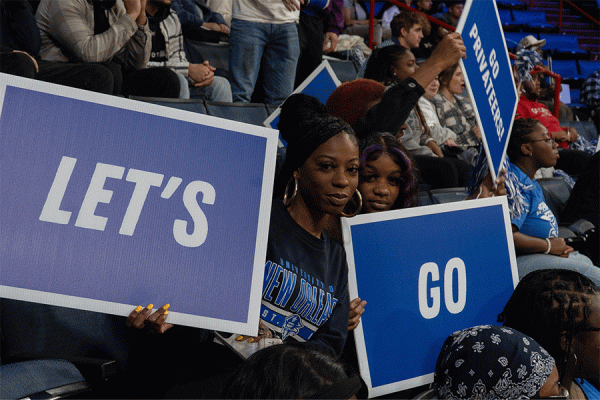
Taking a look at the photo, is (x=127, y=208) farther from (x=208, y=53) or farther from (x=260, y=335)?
(x=208, y=53)

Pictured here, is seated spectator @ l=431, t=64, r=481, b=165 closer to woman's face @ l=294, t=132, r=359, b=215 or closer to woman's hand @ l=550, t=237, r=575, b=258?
woman's hand @ l=550, t=237, r=575, b=258

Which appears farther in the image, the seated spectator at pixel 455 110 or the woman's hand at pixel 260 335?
the seated spectator at pixel 455 110

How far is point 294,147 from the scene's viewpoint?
1.79 metres

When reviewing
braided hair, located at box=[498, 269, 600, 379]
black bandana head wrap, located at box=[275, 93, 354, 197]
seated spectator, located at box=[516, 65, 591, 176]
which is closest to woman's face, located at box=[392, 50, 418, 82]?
seated spectator, located at box=[516, 65, 591, 176]

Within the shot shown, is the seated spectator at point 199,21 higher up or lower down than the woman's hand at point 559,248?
higher up

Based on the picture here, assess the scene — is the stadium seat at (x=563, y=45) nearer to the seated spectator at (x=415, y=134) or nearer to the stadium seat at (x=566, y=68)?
the stadium seat at (x=566, y=68)

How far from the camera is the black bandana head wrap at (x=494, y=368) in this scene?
4.42 ft

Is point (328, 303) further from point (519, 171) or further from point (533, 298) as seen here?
point (519, 171)

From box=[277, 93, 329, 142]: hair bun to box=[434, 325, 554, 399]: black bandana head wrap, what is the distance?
778 mm

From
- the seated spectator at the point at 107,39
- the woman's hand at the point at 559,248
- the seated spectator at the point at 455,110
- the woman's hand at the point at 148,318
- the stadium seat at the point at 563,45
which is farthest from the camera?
the stadium seat at the point at 563,45

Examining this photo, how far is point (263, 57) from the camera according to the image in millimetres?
4145

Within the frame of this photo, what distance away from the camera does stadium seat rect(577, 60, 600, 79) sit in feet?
33.2

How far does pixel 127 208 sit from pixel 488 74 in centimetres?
144

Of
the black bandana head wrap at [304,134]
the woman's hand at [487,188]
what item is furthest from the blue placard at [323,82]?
the black bandana head wrap at [304,134]
